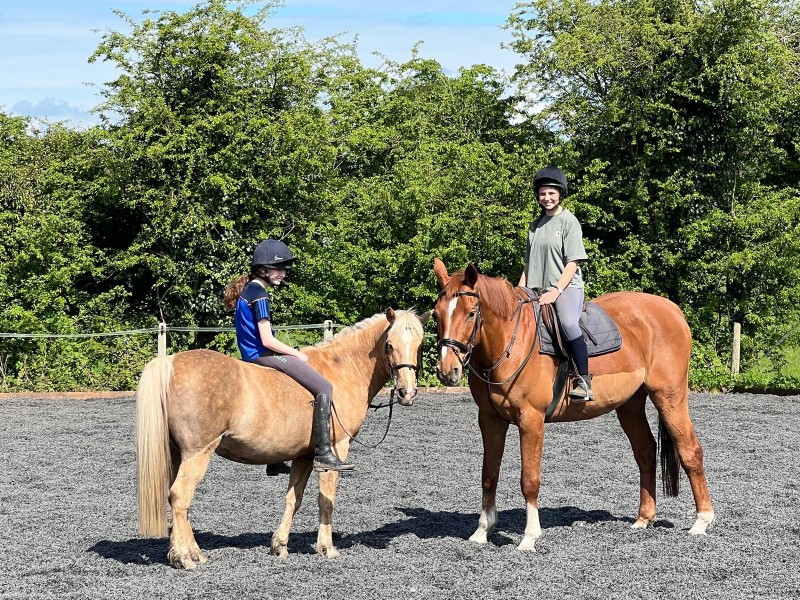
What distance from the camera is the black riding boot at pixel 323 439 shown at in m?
5.82

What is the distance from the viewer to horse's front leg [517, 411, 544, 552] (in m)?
6.18

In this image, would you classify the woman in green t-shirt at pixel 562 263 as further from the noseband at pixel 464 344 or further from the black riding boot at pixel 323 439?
the black riding boot at pixel 323 439

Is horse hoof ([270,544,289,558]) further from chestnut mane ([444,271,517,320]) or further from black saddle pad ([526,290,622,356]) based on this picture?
black saddle pad ([526,290,622,356])

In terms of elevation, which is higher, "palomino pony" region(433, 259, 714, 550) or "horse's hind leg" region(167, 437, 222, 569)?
"palomino pony" region(433, 259, 714, 550)

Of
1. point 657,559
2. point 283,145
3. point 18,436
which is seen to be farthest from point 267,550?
point 283,145

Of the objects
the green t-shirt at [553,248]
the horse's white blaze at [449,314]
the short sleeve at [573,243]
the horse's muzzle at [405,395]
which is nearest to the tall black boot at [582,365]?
the green t-shirt at [553,248]

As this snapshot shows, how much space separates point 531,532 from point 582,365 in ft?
3.88

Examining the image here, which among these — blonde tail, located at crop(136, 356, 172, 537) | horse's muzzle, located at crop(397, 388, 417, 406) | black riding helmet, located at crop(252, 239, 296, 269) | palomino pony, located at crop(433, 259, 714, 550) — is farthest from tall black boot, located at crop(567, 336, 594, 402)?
blonde tail, located at crop(136, 356, 172, 537)

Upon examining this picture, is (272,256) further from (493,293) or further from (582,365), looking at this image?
(582,365)

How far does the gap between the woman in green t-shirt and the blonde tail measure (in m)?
2.59

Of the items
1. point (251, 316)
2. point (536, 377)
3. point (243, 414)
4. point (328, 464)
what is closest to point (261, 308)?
point (251, 316)

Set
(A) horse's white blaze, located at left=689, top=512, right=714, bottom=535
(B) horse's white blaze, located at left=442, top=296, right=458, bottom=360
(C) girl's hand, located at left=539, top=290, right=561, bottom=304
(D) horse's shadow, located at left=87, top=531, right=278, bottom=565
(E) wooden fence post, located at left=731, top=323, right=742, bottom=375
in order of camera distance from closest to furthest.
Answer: (B) horse's white blaze, located at left=442, top=296, right=458, bottom=360
(D) horse's shadow, located at left=87, top=531, right=278, bottom=565
(C) girl's hand, located at left=539, top=290, right=561, bottom=304
(A) horse's white blaze, located at left=689, top=512, right=714, bottom=535
(E) wooden fence post, located at left=731, top=323, right=742, bottom=375

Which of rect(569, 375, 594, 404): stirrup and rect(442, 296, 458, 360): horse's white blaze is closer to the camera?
Answer: rect(442, 296, 458, 360): horse's white blaze

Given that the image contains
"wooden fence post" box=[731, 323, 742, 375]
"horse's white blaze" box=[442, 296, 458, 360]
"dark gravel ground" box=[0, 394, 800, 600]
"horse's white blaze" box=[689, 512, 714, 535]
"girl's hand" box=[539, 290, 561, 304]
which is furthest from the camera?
"wooden fence post" box=[731, 323, 742, 375]
